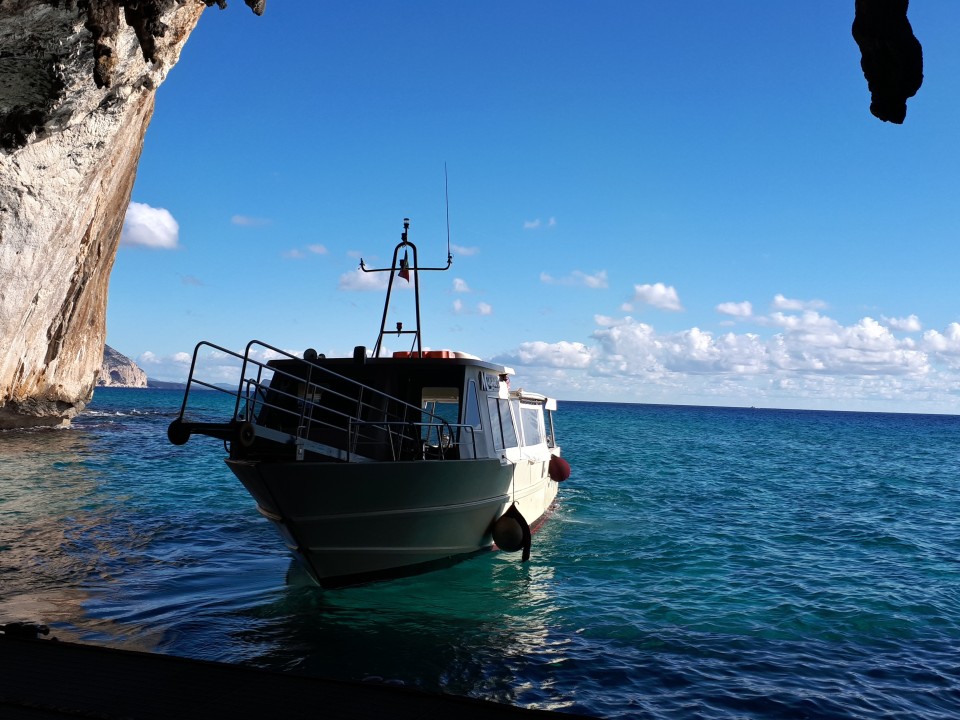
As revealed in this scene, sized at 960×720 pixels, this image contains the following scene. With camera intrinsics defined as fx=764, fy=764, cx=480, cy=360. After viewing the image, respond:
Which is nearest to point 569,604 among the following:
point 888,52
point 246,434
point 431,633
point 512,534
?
point 512,534

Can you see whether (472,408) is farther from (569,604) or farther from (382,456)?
(569,604)

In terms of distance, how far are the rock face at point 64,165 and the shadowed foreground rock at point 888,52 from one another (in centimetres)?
1010

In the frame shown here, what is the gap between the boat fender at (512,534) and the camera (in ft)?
38.3

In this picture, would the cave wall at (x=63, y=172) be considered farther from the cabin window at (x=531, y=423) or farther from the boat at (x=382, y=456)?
the cabin window at (x=531, y=423)

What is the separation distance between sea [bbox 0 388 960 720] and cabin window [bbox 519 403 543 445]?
195 cm

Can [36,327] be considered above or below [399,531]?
above

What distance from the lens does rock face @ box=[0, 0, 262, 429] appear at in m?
16.0

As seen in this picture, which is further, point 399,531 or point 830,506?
point 830,506

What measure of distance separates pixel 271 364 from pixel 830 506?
17.4m

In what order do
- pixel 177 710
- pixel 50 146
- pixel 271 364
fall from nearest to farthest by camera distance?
1. pixel 177 710
2. pixel 271 364
3. pixel 50 146

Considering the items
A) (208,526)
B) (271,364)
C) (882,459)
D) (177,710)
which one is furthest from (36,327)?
(882,459)

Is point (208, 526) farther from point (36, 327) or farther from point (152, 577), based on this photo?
point (36, 327)

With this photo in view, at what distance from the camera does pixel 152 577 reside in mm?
10750

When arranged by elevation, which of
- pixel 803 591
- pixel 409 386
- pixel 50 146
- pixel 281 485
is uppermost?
pixel 50 146
